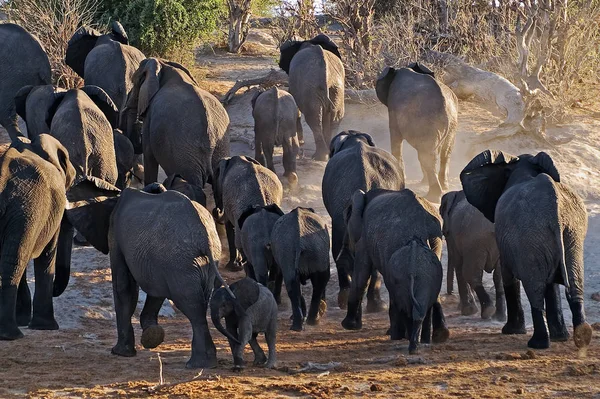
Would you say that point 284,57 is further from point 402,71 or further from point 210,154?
point 210,154

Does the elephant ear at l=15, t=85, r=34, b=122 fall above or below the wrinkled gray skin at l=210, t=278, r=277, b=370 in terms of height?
above

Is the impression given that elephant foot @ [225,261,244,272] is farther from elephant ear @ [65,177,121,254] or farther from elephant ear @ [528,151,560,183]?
elephant ear @ [528,151,560,183]

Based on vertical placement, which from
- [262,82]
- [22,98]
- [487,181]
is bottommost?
[487,181]

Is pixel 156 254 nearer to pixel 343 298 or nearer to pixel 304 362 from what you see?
pixel 304 362

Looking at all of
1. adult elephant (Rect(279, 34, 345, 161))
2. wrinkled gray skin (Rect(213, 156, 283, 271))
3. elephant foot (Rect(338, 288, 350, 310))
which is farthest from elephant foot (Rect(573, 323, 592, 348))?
adult elephant (Rect(279, 34, 345, 161))

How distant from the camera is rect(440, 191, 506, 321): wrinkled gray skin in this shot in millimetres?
11039

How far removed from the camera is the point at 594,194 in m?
15.3

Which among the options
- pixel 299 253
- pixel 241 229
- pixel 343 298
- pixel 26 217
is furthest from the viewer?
pixel 343 298

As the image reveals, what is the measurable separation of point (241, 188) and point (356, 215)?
1.70 metres

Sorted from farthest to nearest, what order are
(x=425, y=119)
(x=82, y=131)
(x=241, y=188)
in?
(x=425, y=119), (x=82, y=131), (x=241, y=188)

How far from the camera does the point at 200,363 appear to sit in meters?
8.78

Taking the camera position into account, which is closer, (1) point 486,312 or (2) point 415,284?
(2) point 415,284

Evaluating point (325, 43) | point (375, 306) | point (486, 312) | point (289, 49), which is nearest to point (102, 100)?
point (375, 306)

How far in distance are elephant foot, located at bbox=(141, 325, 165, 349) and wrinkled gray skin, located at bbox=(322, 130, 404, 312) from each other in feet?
9.02
